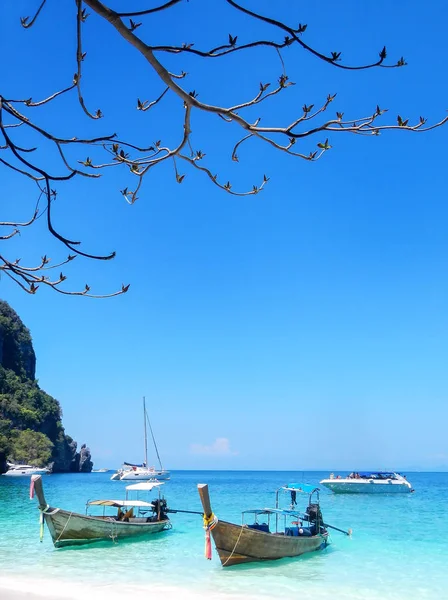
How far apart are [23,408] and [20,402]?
3062 mm

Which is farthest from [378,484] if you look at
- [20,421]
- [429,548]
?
[20,421]

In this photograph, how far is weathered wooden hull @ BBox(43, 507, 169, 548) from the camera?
1576 cm

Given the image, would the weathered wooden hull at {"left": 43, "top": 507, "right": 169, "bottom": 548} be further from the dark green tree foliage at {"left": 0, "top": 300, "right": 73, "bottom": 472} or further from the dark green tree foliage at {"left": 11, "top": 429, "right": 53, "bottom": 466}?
the dark green tree foliage at {"left": 11, "top": 429, "right": 53, "bottom": 466}

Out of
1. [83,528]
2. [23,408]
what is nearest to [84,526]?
[83,528]

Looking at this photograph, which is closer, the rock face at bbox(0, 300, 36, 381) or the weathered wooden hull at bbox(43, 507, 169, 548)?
the weathered wooden hull at bbox(43, 507, 169, 548)

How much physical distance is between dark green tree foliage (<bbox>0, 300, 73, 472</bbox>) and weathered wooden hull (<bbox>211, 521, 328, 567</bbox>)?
4988 centimetres

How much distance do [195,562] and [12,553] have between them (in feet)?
16.3

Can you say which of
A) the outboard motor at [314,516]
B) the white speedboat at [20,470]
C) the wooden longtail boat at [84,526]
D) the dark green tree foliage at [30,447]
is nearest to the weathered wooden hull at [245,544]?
the outboard motor at [314,516]

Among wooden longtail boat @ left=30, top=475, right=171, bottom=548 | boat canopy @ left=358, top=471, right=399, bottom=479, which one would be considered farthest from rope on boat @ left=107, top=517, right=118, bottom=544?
boat canopy @ left=358, top=471, right=399, bottom=479

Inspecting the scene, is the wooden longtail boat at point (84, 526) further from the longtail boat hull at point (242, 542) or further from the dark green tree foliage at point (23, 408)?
the dark green tree foliage at point (23, 408)

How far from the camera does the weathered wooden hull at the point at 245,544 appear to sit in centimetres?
1294

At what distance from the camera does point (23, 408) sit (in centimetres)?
6738

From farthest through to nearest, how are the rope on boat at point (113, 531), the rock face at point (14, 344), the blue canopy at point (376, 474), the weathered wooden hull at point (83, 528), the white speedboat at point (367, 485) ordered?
1. the rock face at point (14, 344)
2. the blue canopy at point (376, 474)
3. the white speedboat at point (367, 485)
4. the rope on boat at point (113, 531)
5. the weathered wooden hull at point (83, 528)

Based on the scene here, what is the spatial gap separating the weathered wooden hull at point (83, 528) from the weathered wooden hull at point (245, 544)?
502 cm
